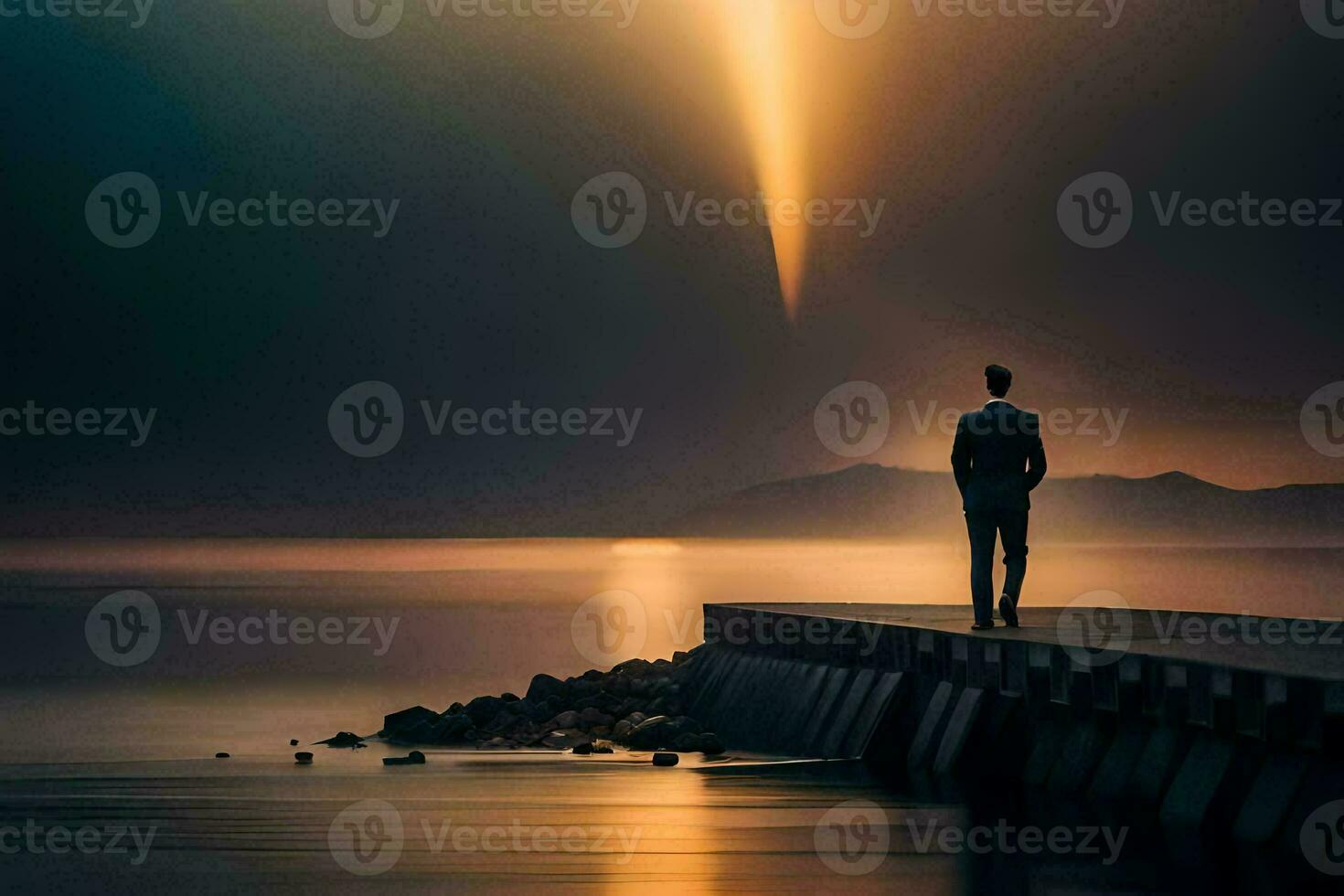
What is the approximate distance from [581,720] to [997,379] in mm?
9804

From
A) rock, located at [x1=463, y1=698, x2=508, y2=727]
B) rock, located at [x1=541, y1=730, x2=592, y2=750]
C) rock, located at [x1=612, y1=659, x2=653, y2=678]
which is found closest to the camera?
Result: rock, located at [x1=541, y1=730, x2=592, y2=750]

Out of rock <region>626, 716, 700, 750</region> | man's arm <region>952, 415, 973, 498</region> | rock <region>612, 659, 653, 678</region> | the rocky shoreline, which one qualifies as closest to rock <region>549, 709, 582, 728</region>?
the rocky shoreline

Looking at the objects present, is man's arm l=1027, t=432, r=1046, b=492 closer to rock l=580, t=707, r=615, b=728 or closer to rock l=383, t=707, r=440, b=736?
rock l=580, t=707, r=615, b=728

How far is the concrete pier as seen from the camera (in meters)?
12.0

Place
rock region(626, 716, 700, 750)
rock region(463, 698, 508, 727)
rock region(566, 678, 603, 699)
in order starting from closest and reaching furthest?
1. rock region(626, 716, 700, 750)
2. rock region(463, 698, 508, 727)
3. rock region(566, 678, 603, 699)

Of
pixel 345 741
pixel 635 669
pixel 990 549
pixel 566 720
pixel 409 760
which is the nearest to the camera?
pixel 990 549

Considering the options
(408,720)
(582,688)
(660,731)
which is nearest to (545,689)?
(582,688)

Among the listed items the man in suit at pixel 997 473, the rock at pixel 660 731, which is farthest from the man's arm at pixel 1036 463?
the rock at pixel 660 731

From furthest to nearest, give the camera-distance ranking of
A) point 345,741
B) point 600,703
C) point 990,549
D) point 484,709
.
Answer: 1. point 600,703
2. point 345,741
3. point 484,709
4. point 990,549

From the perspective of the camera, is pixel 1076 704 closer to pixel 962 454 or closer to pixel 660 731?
pixel 962 454

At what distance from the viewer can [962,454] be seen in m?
18.4

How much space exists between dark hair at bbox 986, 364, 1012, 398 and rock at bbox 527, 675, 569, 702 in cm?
1164

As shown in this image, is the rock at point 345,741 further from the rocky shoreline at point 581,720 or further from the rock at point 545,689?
the rock at point 545,689

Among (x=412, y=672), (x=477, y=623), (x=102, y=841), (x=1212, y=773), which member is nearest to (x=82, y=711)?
(x=412, y=672)
